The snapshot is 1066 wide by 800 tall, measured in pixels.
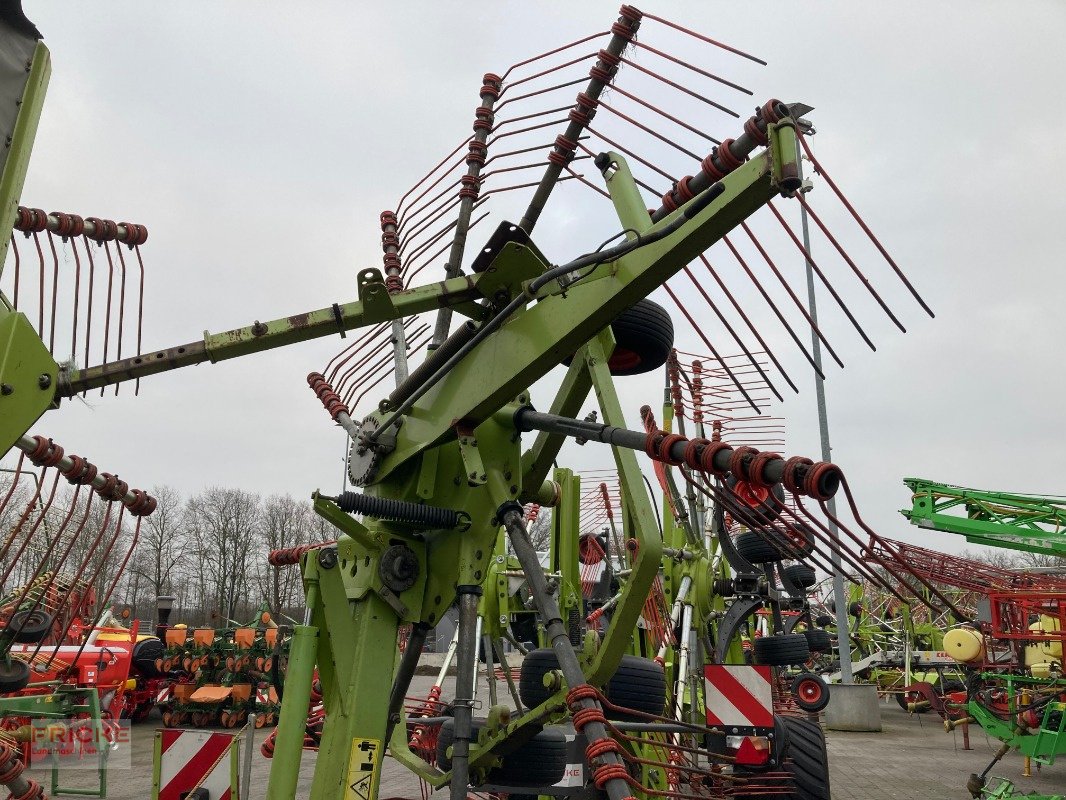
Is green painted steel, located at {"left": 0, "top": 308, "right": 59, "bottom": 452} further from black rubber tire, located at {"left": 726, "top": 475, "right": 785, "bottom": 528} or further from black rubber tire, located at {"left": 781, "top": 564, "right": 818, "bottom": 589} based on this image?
black rubber tire, located at {"left": 781, "top": 564, "right": 818, "bottom": 589}

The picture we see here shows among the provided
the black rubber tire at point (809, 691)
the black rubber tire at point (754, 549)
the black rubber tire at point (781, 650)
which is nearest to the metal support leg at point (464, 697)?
the black rubber tire at point (754, 549)

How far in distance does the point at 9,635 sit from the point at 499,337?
4139 mm

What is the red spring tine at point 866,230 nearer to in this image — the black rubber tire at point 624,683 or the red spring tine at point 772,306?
the red spring tine at point 772,306

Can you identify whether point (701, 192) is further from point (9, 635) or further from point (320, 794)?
point (9, 635)

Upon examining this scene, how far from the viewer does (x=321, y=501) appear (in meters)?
4.18

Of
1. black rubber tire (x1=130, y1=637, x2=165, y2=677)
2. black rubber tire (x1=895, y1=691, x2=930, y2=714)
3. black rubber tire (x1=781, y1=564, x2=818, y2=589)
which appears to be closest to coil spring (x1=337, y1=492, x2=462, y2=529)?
black rubber tire (x1=781, y1=564, x2=818, y2=589)

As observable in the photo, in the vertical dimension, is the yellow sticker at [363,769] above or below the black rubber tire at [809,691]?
above

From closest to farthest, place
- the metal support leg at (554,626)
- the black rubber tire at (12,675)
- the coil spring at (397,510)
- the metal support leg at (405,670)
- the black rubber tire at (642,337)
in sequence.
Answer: the metal support leg at (554,626)
the coil spring at (397,510)
the black rubber tire at (642,337)
the metal support leg at (405,670)
the black rubber tire at (12,675)

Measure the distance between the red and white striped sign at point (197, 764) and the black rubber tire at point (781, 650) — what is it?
6.24 m

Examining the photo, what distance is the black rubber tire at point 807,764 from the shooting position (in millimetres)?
5891

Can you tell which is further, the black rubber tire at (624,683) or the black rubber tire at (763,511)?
the black rubber tire at (624,683)

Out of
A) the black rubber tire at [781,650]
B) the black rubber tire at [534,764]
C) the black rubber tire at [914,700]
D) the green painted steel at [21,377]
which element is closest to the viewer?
the green painted steel at [21,377]

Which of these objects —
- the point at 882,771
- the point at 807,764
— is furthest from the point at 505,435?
the point at 882,771

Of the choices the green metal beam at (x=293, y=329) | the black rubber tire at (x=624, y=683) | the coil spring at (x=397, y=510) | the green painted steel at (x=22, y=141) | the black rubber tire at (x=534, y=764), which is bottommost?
the black rubber tire at (x=534, y=764)
